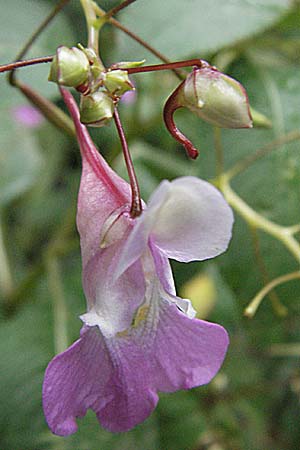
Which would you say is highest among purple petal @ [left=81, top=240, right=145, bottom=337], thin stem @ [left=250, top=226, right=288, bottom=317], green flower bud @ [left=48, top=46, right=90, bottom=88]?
green flower bud @ [left=48, top=46, right=90, bottom=88]

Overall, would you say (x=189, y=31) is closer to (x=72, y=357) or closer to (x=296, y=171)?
(x=296, y=171)

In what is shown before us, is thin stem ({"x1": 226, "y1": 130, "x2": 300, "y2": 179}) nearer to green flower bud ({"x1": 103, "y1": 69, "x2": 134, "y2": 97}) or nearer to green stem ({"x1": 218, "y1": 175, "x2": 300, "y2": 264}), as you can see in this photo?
green stem ({"x1": 218, "y1": 175, "x2": 300, "y2": 264})

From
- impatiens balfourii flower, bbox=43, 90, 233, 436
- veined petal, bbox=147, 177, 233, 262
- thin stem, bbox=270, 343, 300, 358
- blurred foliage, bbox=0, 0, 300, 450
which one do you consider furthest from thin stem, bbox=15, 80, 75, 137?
thin stem, bbox=270, 343, 300, 358

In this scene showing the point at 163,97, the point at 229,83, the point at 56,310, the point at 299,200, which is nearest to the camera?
the point at 229,83

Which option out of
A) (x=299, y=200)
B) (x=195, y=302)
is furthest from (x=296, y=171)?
(x=195, y=302)

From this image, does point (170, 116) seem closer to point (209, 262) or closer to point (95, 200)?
point (95, 200)

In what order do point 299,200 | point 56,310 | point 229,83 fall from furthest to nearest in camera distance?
1. point 56,310
2. point 299,200
3. point 229,83

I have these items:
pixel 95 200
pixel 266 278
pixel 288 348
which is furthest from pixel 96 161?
pixel 288 348
